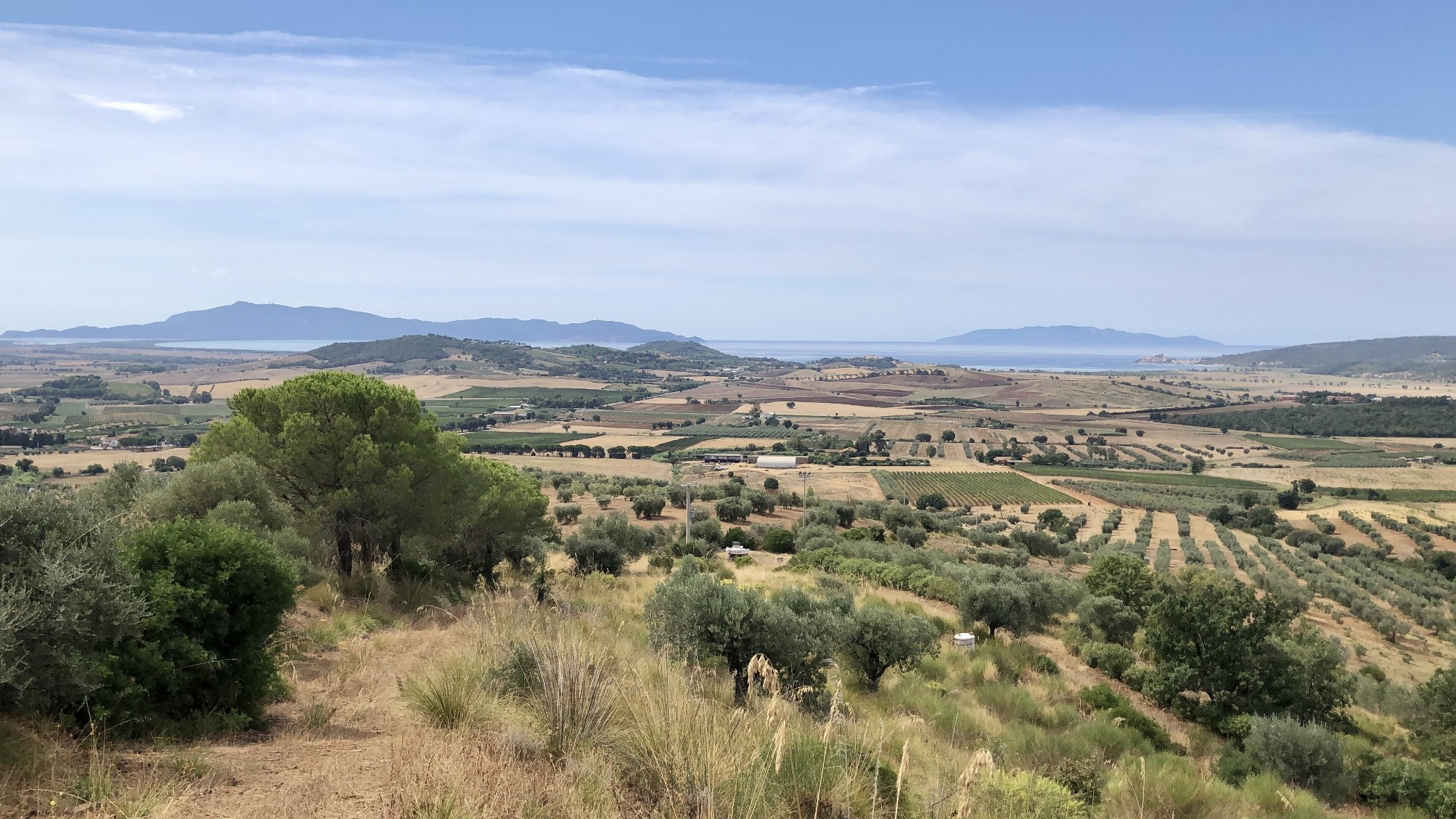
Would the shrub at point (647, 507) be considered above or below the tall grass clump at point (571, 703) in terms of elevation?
below

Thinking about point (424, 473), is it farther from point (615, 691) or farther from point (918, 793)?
point (918, 793)

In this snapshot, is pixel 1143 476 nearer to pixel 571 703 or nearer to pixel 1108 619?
pixel 1108 619

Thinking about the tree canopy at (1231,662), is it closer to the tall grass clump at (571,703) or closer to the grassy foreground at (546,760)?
the grassy foreground at (546,760)

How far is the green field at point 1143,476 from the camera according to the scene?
268 feet

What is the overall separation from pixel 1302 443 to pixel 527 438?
119 meters

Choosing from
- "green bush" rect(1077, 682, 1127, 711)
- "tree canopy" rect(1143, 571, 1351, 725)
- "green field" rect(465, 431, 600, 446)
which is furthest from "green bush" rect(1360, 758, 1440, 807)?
"green field" rect(465, 431, 600, 446)

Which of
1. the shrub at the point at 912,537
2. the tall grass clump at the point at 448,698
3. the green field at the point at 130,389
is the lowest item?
the shrub at the point at 912,537

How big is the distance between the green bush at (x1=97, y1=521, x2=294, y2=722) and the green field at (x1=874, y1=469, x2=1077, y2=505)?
64.6 m

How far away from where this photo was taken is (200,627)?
697 centimetres

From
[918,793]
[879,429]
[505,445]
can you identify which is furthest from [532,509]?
[879,429]

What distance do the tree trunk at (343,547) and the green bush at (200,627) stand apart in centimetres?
925

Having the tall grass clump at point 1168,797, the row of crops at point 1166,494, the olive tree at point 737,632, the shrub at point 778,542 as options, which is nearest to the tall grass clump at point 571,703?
the olive tree at point 737,632

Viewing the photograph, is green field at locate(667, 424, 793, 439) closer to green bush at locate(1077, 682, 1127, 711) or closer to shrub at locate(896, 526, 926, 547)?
shrub at locate(896, 526, 926, 547)

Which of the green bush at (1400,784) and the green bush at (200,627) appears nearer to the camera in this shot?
the green bush at (200,627)
